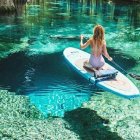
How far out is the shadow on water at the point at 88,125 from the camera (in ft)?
33.0

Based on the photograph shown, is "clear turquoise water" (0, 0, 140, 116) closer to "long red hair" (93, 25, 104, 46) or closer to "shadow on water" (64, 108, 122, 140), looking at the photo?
"shadow on water" (64, 108, 122, 140)

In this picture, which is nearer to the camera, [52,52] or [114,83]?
[114,83]

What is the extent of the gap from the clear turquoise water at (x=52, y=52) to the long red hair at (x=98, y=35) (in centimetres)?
234

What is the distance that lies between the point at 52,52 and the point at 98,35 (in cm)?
808

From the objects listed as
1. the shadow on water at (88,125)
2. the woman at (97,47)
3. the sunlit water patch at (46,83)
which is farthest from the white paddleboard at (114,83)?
the shadow on water at (88,125)

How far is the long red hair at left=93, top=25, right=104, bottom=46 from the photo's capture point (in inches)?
457

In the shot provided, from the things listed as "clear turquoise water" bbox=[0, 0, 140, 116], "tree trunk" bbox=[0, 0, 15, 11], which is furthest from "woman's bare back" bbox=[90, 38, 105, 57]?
"tree trunk" bbox=[0, 0, 15, 11]

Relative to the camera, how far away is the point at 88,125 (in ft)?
35.0

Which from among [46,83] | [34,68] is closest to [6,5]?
[34,68]

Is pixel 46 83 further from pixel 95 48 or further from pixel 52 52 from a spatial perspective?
pixel 52 52

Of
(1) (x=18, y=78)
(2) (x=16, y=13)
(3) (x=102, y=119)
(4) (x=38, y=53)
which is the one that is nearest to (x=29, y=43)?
(4) (x=38, y=53)

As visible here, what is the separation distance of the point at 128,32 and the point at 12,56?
12.2 m

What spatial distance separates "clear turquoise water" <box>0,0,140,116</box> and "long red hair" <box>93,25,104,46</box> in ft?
7.67

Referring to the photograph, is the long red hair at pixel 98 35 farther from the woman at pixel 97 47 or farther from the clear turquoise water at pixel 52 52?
the clear turquoise water at pixel 52 52
